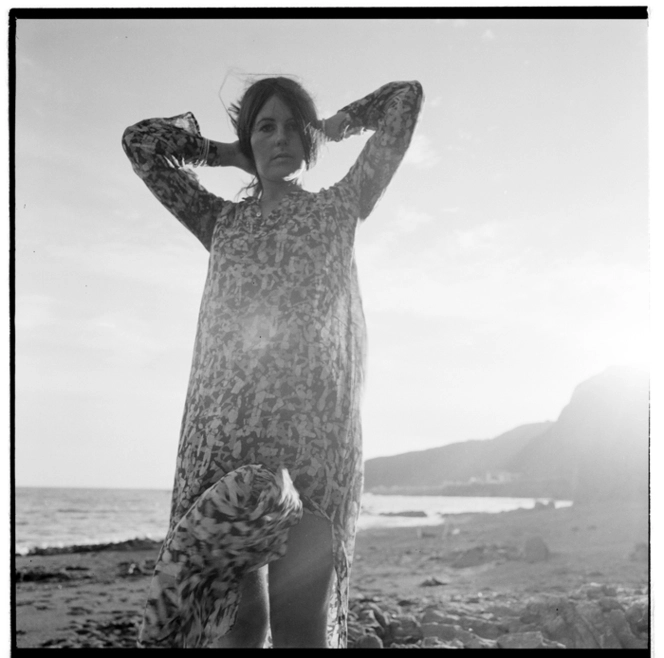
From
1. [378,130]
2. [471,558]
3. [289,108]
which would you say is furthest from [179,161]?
[471,558]

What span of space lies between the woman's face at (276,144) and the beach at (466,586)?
1111mm

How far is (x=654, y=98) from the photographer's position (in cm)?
171

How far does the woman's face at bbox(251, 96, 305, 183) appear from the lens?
1.43 metres

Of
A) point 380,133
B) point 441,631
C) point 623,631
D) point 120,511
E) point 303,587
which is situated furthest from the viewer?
point 120,511

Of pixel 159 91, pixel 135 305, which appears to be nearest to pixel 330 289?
pixel 135 305

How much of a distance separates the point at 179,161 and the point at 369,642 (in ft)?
4.11

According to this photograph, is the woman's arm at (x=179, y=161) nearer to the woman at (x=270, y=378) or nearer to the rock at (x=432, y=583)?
the woman at (x=270, y=378)

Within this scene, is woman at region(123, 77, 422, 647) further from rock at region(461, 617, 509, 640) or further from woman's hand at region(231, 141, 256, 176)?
rock at region(461, 617, 509, 640)

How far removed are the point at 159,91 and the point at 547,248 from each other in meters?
1.11

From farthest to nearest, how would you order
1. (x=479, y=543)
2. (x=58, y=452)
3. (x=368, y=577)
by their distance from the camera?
(x=368, y=577), (x=479, y=543), (x=58, y=452)

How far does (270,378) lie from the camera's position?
129 centimetres

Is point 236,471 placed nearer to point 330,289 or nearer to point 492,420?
point 330,289

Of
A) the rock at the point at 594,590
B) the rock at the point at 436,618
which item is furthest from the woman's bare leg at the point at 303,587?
the rock at the point at 594,590

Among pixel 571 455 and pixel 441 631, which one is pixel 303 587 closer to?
pixel 441 631
